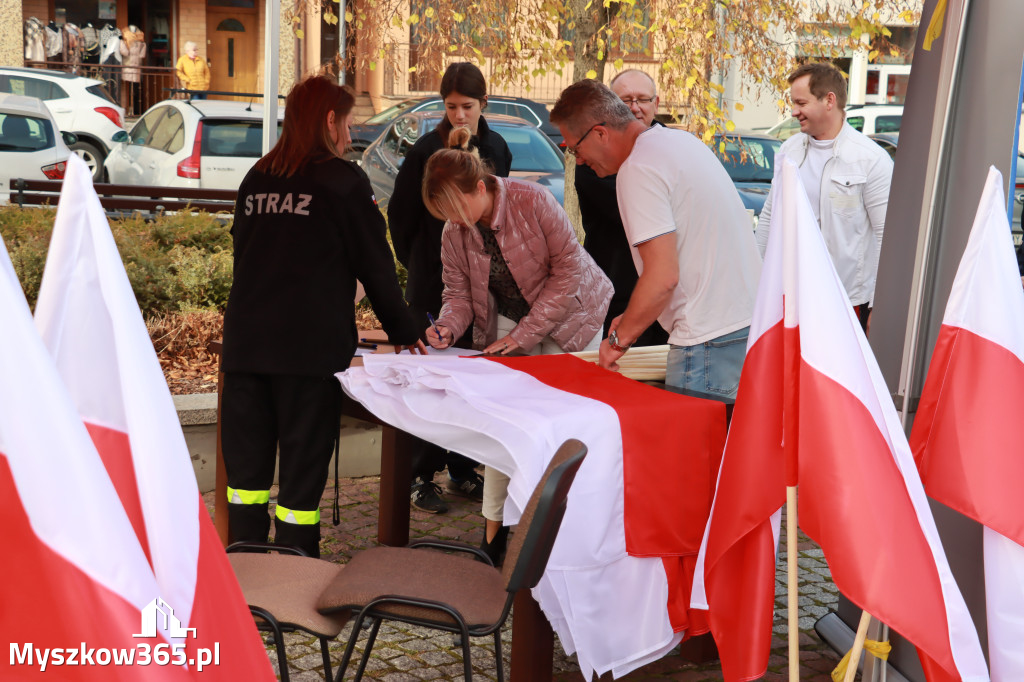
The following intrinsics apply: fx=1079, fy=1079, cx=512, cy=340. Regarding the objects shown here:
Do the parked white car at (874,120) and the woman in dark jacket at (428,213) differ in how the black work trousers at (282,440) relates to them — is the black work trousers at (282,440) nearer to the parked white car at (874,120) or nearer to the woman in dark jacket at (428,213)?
the woman in dark jacket at (428,213)

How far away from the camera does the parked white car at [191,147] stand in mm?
11773

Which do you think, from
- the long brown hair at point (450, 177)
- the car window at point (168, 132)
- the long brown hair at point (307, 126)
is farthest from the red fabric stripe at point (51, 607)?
the car window at point (168, 132)

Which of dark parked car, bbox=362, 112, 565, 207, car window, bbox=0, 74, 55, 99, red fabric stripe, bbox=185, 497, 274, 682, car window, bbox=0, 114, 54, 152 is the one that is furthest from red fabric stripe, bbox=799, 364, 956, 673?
car window, bbox=0, 74, 55, 99

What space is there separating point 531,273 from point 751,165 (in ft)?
26.5

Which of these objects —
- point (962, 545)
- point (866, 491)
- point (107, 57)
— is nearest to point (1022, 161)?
point (962, 545)

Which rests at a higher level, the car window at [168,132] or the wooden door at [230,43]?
the wooden door at [230,43]

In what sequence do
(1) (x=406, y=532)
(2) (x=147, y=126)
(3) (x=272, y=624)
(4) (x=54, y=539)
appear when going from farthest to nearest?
1. (2) (x=147, y=126)
2. (1) (x=406, y=532)
3. (3) (x=272, y=624)
4. (4) (x=54, y=539)

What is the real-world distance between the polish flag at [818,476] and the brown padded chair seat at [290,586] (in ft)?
3.39

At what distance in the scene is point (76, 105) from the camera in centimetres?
1397

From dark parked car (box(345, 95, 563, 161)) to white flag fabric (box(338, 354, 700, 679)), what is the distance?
24.5 feet

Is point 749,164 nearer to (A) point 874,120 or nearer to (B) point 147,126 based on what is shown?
(A) point 874,120

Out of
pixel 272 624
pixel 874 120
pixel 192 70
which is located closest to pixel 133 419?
pixel 272 624

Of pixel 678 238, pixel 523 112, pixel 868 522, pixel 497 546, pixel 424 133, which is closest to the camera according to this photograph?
pixel 868 522

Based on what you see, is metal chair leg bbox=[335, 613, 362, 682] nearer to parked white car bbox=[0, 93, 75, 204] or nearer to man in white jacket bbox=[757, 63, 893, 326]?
man in white jacket bbox=[757, 63, 893, 326]
